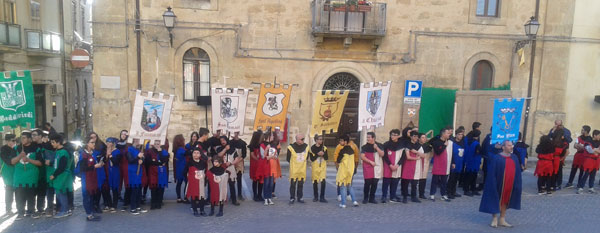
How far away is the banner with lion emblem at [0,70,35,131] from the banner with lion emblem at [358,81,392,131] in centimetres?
673

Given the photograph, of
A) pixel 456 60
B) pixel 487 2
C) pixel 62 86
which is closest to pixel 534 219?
pixel 456 60

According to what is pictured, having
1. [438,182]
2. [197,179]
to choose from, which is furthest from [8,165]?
[438,182]

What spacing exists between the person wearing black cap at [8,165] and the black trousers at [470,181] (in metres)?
9.70

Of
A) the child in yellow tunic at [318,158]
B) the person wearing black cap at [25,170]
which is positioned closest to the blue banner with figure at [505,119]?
the child in yellow tunic at [318,158]

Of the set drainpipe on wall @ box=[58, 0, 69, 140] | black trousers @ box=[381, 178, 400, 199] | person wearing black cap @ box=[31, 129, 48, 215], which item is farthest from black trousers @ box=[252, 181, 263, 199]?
drainpipe on wall @ box=[58, 0, 69, 140]

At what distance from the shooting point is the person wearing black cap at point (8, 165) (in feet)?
23.9

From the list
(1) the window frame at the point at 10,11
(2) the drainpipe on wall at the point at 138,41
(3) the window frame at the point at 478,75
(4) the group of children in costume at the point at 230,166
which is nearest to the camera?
(4) the group of children in costume at the point at 230,166

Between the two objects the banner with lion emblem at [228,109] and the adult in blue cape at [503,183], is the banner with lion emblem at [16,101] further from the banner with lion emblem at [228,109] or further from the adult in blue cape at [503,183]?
the adult in blue cape at [503,183]

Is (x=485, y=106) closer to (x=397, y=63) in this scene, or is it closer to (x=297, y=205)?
(x=397, y=63)

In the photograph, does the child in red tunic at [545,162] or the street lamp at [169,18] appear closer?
the child in red tunic at [545,162]

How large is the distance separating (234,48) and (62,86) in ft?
41.3

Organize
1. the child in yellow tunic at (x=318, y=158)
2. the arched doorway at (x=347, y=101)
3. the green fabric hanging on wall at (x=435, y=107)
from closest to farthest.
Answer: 1. the child in yellow tunic at (x=318, y=158)
2. the arched doorway at (x=347, y=101)
3. the green fabric hanging on wall at (x=435, y=107)

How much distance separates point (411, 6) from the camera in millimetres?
14133

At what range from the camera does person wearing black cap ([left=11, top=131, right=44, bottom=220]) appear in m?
7.26
